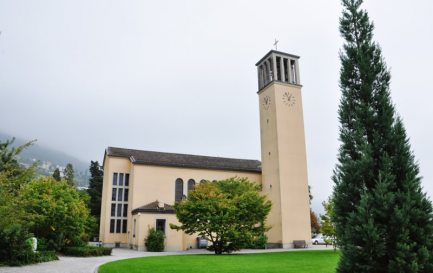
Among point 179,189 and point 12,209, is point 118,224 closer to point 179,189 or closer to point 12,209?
point 179,189

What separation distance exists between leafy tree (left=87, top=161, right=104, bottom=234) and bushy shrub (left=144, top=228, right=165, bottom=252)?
760 inches

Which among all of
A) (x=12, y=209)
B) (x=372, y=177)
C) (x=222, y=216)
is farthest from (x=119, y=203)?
(x=372, y=177)

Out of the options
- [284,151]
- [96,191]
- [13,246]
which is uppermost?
[284,151]

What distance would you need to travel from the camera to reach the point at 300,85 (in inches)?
1692

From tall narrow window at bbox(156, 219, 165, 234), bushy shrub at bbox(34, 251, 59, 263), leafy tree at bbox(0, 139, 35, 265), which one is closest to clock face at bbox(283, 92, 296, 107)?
tall narrow window at bbox(156, 219, 165, 234)

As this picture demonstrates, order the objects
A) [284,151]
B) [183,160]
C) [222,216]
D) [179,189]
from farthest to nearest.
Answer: [183,160] → [179,189] → [284,151] → [222,216]

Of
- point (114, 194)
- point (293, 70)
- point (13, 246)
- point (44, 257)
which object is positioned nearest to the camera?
point (13, 246)

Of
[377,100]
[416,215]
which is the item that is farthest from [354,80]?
[416,215]

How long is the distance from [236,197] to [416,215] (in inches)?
856

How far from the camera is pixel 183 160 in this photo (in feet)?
144

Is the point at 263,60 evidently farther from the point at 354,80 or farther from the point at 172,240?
the point at 354,80

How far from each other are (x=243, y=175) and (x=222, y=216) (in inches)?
699

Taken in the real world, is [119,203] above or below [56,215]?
above

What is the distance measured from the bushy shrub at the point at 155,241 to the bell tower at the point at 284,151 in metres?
11.8
